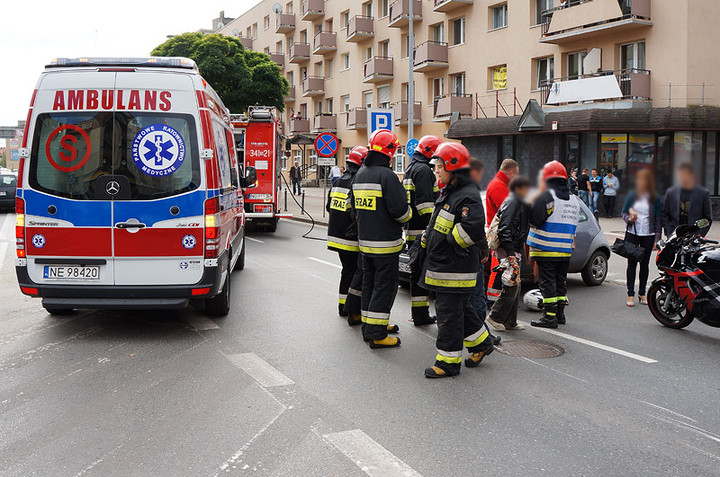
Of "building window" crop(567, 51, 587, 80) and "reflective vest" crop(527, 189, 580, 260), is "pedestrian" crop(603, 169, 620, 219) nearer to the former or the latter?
"reflective vest" crop(527, 189, 580, 260)

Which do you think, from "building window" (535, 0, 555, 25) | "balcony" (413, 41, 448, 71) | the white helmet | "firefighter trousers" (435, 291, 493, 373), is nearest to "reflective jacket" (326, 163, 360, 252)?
"firefighter trousers" (435, 291, 493, 373)

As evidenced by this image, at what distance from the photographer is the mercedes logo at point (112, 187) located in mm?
6520

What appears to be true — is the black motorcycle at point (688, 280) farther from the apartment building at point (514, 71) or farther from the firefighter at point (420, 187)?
the firefighter at point (420, 187)

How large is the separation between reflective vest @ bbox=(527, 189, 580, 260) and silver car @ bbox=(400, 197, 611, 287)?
9.26 feet

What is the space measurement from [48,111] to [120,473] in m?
4.10

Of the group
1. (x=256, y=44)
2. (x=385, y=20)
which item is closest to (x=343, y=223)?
(x=385, y=20)

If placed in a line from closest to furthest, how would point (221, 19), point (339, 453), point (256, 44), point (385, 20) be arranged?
point (339, 453)
point (385, 20)
point (256, 44)
point (221, 19)

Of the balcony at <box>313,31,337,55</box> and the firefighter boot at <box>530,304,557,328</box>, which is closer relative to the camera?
the firefighter boot at <box>530,304,557,328</box>

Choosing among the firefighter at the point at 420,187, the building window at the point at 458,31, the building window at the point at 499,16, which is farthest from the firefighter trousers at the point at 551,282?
the building window at the point at 458,31

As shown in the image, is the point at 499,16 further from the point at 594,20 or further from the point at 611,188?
the point at 611,188

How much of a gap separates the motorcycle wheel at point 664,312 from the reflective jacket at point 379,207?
10.5 ft

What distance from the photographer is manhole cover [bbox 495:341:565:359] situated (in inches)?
250

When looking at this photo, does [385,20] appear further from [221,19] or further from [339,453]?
[221,19]

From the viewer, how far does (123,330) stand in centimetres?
705
